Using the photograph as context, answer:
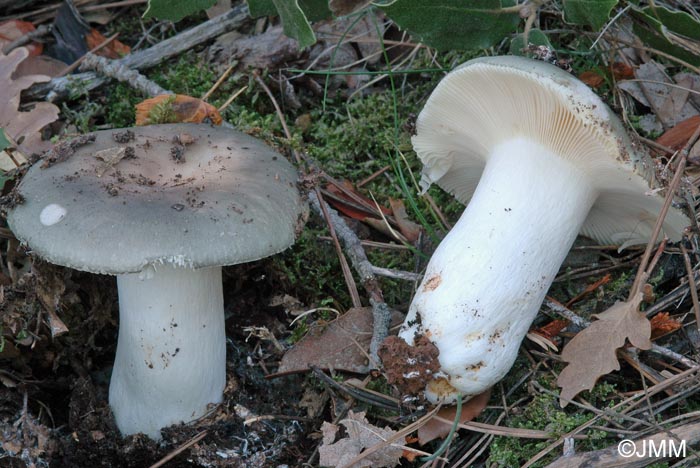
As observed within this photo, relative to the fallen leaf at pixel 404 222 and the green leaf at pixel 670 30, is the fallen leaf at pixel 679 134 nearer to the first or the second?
the green leaf at pixel 670 30

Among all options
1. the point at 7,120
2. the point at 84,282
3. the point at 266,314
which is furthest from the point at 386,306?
the point at 7,120

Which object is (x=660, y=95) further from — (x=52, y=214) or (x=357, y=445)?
(x=52, y=214)

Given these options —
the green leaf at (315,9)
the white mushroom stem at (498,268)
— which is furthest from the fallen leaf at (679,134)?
the green leaf at (315,9)

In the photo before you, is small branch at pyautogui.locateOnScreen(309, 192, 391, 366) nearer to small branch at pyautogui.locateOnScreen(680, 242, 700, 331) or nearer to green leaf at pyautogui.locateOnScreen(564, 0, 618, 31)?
small branch at pyautogui.locateOnScreen(680, 242, 700, 331)

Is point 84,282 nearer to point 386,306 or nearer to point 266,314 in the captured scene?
point 266,314

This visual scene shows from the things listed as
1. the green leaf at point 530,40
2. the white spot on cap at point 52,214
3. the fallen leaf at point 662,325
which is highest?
the green leaf at point 530,40

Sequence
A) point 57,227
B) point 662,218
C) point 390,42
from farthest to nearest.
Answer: point 390,42 → point 662,218 → point 57,227
